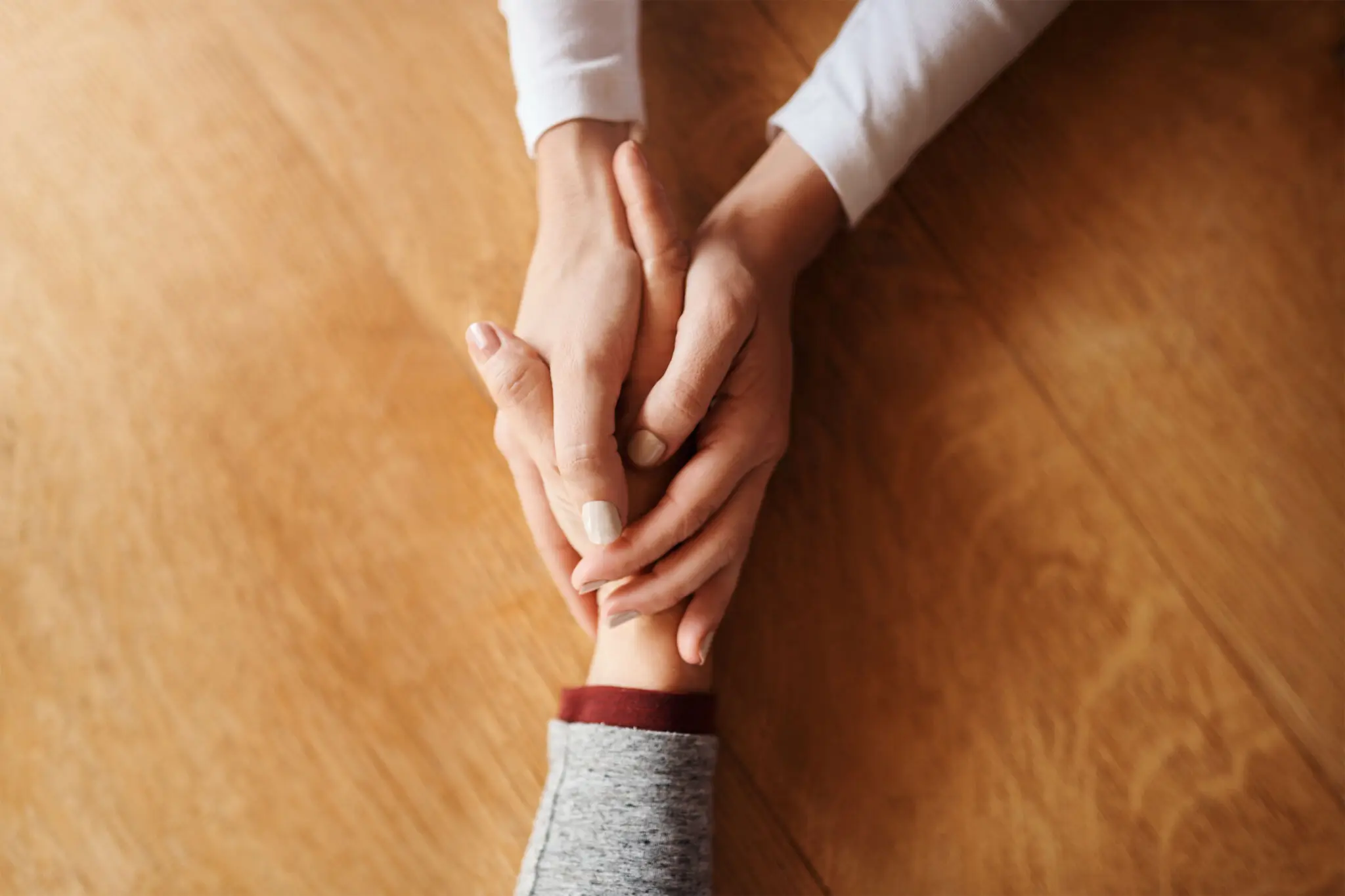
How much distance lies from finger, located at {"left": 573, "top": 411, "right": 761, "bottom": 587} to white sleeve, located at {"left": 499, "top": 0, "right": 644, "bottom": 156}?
24 cm

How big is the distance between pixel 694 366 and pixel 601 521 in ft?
0.34

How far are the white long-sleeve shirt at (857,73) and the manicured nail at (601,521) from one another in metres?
0.26

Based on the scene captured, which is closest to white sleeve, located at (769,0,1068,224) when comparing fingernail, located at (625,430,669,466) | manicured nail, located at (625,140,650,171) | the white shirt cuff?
the white shirt cuff

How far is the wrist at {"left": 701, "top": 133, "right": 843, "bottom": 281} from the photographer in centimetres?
55

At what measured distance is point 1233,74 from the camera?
2.02ft

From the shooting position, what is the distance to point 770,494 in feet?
1.94

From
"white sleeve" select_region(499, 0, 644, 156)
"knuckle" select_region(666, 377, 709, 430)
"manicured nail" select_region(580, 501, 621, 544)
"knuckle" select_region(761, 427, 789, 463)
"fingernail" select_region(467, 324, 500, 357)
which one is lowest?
"knuckle" select_region(761, 427, 789, 463)

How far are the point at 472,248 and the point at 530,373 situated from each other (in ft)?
0.55

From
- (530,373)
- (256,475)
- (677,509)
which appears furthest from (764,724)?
(256,475)

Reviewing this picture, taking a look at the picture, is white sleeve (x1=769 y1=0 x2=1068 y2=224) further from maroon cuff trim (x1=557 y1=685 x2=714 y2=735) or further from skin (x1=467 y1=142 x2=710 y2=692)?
maroon cuff trim (x1=557 y1=685 x2=714 y2=735)

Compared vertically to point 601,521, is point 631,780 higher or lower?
lower

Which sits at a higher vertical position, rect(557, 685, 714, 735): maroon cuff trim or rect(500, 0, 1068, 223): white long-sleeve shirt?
rect(500, 0, 1068, 223): white long-sleeve shirt

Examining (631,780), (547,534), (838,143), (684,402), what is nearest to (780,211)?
(838,143)

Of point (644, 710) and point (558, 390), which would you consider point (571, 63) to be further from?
point (644, 710)
